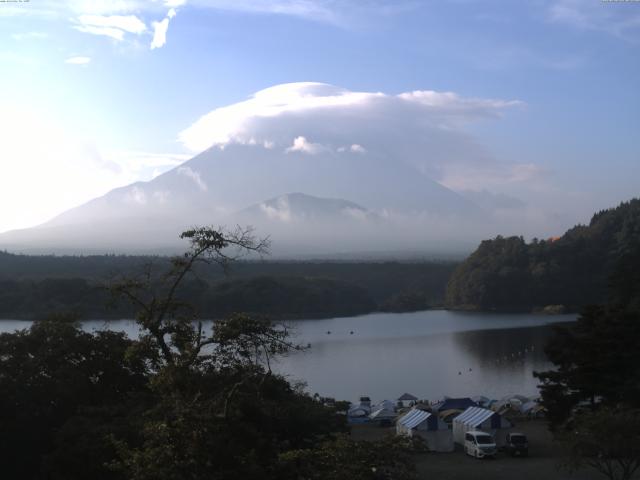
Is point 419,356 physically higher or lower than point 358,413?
lower

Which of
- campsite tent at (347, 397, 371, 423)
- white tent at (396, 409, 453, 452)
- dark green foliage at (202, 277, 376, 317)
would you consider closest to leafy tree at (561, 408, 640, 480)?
white tent at (396, 409, 453, 452)

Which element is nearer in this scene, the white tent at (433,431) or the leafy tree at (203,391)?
the leafy tree at (203,391)

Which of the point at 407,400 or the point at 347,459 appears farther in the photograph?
the point at 407,400

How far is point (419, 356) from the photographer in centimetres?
2681

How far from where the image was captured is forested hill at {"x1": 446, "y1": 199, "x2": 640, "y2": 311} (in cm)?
4653

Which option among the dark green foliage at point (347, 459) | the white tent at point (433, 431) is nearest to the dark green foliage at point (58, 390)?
the dark green foliage at point (347, 459)

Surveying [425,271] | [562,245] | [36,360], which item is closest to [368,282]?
[425,271]

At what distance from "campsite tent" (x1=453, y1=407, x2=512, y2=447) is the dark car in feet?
2.10

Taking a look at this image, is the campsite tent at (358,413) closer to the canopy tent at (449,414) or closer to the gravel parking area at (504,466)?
the canopy tent at (449,414)

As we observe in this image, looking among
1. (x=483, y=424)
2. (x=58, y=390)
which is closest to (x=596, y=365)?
(x=483, y=424)

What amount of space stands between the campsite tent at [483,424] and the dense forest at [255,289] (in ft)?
45.5

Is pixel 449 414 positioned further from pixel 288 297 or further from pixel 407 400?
pixel 288 297

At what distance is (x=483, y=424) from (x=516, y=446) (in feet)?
3.28

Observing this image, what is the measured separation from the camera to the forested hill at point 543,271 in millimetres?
46531
